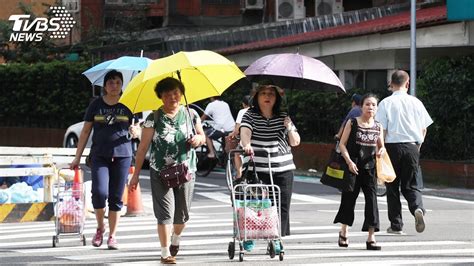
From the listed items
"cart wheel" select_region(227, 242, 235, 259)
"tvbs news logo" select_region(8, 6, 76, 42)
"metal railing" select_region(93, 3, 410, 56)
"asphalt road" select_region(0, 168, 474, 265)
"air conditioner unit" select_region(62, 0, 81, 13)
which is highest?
"air conditioner unit" select_region(62, 0, 81, 13)

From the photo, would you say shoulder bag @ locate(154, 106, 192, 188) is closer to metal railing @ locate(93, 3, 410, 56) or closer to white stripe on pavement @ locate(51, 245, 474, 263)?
white stripe on pavement @ locate(51, 245, 474, 263)

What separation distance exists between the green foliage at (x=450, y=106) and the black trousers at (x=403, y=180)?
10648 millimetres

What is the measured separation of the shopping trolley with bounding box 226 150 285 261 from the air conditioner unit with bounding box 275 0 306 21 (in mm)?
31027

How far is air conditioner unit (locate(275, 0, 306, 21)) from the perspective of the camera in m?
42.8

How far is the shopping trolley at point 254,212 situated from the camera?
11.9 metres

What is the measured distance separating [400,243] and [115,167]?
341 cm

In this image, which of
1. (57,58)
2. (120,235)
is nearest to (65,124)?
(57,58)

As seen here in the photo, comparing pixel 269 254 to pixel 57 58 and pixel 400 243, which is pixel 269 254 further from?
pixel 57 58

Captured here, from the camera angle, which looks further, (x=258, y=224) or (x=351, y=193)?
(x=351, y=193)

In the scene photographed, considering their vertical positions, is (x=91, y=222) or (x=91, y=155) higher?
(x=91, y=155)

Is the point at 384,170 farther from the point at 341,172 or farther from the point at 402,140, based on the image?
the point at 402,140

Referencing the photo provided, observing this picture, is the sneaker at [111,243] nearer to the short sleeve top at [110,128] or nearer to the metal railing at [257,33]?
the short sleeve top at [110,128]

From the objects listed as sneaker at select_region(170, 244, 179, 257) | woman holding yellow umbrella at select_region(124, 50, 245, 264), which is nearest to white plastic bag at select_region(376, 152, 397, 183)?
woman holding yellow umbrella at select_region(124, 50, 245, 264)

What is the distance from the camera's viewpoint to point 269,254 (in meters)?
12.3
